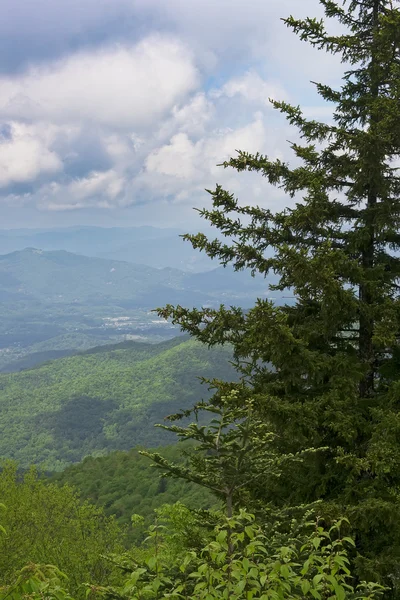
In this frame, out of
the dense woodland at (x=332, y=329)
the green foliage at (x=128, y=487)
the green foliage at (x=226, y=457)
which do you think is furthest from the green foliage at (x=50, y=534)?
the green foliage at (x=128, y=487)

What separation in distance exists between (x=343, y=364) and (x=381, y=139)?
14.4 feet

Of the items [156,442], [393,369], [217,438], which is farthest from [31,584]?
[156,442]

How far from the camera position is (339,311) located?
28.0 ft

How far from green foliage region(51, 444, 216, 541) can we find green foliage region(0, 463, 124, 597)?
3377cm

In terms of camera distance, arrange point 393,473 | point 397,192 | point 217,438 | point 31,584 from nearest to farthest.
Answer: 1. point 31,584
2. point 217,438
3. point 393,473
4. point 397,192

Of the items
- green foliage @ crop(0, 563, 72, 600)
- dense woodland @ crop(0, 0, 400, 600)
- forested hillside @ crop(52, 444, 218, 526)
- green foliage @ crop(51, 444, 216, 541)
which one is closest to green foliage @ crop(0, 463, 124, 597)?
dense woodland @ crop(0, 0, 400, 600)

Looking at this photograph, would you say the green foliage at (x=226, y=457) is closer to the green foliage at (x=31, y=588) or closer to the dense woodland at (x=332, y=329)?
the dense woodland at (x=332, y=329)

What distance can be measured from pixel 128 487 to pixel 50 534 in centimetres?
6078

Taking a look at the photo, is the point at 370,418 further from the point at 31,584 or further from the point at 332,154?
the point at 31,584

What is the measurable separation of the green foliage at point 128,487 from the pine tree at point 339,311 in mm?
59228

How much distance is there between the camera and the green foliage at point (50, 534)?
23.3 metres

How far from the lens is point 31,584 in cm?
310

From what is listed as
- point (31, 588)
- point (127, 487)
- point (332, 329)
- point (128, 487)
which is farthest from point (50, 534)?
point (127, 487)

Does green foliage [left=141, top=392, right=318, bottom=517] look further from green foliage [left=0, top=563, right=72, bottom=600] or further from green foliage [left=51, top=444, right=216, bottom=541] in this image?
green foliage [left=51, top=444, right=216, bottom=541]
